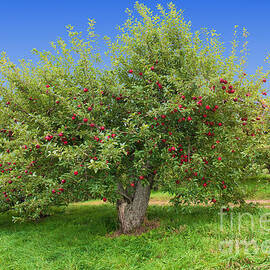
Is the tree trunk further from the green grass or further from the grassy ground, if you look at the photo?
the green grass

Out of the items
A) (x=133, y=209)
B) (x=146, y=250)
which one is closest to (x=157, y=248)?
(x=146, y=250)

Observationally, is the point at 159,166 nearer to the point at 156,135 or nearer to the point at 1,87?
the point at 156,135

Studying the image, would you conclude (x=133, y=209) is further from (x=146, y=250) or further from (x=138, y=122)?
(x=138, y=122)

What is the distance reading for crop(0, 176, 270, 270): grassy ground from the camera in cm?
633

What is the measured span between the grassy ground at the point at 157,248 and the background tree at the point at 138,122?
1152mm

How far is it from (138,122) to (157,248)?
3968 mm

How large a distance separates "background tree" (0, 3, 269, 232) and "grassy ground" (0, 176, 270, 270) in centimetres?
115

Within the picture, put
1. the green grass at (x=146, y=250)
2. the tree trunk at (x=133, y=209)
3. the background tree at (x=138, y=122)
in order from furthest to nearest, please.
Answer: the tree trunk at (x=133, y=209) < the background tree at (x=138, y=122) < the green grass at (x=146, y=250)

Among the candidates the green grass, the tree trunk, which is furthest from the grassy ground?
the tree trunk

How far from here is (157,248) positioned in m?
7.53

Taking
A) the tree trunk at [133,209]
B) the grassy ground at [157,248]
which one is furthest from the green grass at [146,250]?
the tree trunk at [133,209]

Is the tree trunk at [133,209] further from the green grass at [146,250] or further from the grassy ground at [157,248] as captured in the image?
the green grass at [146,250]

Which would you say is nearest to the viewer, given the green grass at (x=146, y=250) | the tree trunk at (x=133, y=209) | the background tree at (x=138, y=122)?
the green grass at (x=146, y=250)

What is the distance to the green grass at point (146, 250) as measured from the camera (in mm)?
6312
